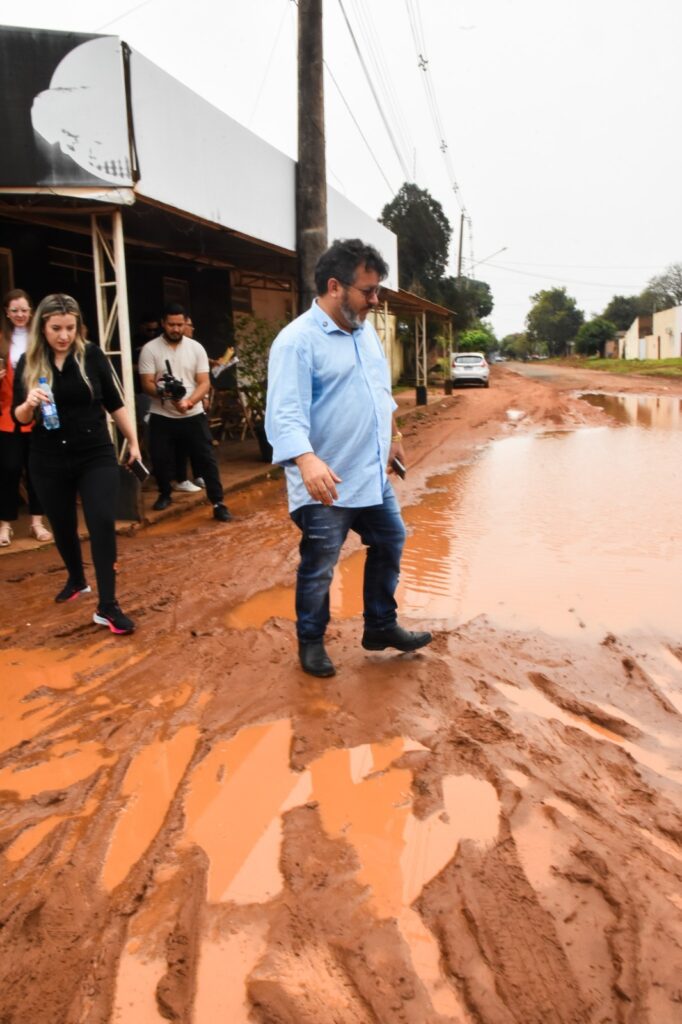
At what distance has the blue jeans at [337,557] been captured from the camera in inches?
137

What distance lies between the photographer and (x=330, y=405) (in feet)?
11.3

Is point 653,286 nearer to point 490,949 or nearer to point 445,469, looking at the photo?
point 445,469

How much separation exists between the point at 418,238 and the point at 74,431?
38778mm

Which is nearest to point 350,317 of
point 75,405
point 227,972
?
point 75,405

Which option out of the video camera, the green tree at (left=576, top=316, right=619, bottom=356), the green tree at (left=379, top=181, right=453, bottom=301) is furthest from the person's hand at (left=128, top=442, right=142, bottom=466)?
the green tree at (left=576, top=316, right=619, bottom=356)

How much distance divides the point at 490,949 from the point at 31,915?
1.19 m

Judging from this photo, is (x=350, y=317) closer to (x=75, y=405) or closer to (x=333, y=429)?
(x=333, y=429)

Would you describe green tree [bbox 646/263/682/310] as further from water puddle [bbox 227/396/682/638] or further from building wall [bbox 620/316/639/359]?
water puddle [bbox 227/396/682/638]

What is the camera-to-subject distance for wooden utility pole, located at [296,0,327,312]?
31.6 feet

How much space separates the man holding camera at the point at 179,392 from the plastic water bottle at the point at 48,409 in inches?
→ 107

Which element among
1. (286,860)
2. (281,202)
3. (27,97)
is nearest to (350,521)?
(286,860)

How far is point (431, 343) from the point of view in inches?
1596

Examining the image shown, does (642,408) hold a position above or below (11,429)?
below

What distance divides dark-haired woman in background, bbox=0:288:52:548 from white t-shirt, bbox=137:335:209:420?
1168 millimetres
